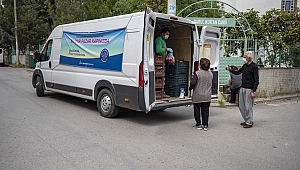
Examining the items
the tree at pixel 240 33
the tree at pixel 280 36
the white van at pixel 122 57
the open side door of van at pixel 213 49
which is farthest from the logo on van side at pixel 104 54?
the tree at pixel 280 36

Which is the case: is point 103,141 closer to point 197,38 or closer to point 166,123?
point 166,123

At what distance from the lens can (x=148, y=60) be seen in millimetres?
7094

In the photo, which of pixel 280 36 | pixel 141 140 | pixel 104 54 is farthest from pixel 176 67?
pixel 280 36

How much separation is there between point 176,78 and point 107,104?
6.52ft

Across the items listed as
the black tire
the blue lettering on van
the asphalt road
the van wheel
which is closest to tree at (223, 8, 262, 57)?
the asphalt road

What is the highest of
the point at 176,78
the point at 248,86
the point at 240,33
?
the point at 240,33

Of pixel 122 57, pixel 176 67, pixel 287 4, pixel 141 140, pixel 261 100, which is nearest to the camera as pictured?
pixel 141 140

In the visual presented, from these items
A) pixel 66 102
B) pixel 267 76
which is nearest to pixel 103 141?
pixel 66 102

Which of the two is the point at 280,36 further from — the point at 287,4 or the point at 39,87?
the point at 39,87

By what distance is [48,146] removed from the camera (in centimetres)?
561

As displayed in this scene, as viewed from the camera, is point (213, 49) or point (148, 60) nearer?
point (148, 60)

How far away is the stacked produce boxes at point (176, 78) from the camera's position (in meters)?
8.39

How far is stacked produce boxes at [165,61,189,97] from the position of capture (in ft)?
27.5

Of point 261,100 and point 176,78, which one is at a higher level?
point 176,78
